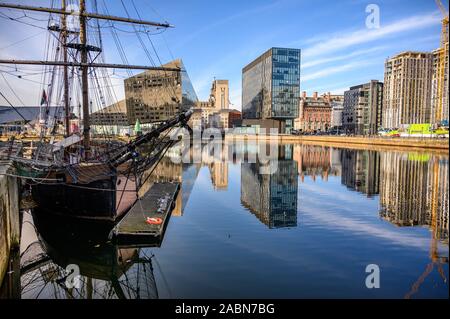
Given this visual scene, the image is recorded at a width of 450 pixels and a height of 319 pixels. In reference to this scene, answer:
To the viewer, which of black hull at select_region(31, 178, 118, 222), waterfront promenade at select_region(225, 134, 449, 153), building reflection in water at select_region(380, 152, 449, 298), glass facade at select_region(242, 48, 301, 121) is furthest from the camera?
glass facade at select_region(242, 48, 301, 121)

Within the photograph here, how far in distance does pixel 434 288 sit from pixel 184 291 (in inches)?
349

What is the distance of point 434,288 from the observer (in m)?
11.5

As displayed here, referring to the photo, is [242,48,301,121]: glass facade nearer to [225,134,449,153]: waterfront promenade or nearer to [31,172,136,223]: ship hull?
[225,134,449,153]: waterfront promenade

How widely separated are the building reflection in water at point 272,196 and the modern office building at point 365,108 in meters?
153

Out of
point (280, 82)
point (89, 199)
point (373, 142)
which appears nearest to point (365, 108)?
point (280, 82)

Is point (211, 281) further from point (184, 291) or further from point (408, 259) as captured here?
point (408, 259)

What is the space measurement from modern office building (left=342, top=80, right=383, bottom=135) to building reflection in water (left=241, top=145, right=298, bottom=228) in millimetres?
152915

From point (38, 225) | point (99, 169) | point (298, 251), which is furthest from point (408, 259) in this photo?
point (38, 225)

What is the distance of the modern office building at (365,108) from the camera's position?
182 metres

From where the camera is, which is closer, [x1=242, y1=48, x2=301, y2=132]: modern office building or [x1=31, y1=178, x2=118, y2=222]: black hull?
[x1=31, y1=178, x2=118, y2=222]: black hull

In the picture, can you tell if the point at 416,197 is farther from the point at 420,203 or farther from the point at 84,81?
the point at 84,81

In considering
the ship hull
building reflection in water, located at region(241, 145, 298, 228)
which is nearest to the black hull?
the ship hull

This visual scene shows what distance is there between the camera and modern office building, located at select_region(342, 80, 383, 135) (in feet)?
599

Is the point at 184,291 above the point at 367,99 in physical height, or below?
below
